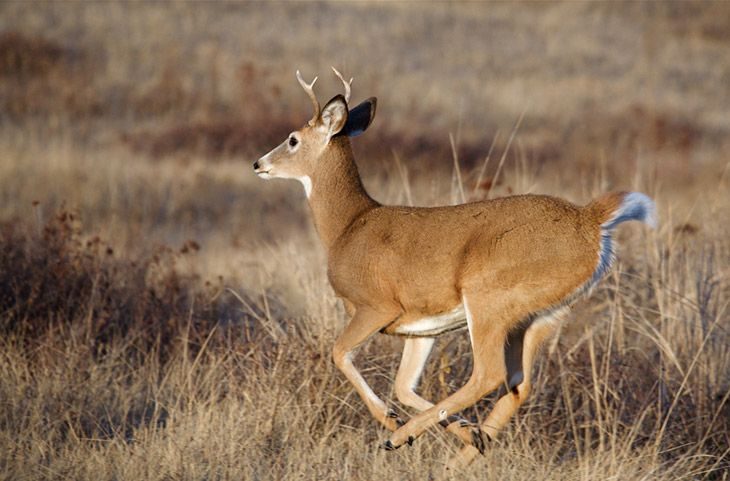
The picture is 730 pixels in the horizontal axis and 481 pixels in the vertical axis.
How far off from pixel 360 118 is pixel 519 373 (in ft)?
5.94

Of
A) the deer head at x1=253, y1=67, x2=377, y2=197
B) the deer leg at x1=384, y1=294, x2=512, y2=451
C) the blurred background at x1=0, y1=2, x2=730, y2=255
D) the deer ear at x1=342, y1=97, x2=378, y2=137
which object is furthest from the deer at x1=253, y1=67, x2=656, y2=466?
the blurred background at x1=0, y1=2, x2=730, y2=255

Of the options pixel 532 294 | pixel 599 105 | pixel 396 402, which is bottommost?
pixel 599 105

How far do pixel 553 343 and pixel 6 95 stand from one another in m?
15.3

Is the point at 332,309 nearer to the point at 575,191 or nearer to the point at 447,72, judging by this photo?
the point at 575,191

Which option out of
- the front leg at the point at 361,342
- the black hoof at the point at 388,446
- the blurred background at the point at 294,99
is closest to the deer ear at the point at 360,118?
the front leg at the point at 361,342

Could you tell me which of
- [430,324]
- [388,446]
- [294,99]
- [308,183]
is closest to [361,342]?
[430,324]

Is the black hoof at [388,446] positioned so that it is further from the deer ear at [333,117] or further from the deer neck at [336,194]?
the deer ear at [333,117]

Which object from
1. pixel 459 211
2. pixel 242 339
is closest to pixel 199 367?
pixel 242 339

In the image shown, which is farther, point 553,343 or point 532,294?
point 553,343

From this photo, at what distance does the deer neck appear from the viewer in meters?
6.42

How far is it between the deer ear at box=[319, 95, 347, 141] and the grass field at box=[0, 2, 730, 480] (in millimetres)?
1089

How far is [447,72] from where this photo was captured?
964 inches

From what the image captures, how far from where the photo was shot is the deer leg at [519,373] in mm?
5906

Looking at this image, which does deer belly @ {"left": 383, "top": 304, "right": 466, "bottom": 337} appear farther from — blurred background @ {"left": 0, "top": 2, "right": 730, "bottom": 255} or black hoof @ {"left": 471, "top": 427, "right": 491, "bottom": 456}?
blurred background @ {"left": 0, "top": 2, "right": 730, "bottom": 255}
